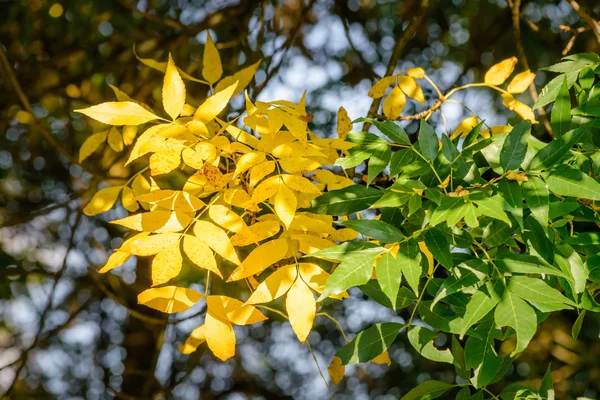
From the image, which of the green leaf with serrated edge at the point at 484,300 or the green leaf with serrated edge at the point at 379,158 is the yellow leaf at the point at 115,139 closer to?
the green leaf with serrated edge at the point at 379,158

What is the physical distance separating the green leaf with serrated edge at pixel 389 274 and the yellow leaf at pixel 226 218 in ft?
0.50

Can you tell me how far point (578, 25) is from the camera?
2.01m

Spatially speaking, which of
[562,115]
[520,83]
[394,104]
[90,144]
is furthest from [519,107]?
[90,144]

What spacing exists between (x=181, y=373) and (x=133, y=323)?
10.1 inches

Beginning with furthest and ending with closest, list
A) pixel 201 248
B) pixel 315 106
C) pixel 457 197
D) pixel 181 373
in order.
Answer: pixel 181 373 < pixel 315 106 < pixel 201 248 < pixel 457 197

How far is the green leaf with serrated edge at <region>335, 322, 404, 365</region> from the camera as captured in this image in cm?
→ 64

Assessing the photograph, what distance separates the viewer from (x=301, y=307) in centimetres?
62

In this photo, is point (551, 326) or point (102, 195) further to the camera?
point (551, 326)

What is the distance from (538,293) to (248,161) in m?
0.31

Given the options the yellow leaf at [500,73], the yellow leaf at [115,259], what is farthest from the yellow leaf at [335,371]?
the yellow leaf at [500,73]

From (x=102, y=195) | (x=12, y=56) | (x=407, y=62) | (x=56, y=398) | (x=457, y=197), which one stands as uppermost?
(x=457, y=197)

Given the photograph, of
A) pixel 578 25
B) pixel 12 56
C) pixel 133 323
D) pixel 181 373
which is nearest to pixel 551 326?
pixel 578 25

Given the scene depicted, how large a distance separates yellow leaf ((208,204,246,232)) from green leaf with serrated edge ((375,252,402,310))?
15 cm

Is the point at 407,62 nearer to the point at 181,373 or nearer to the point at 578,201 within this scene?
the point at 181,373
